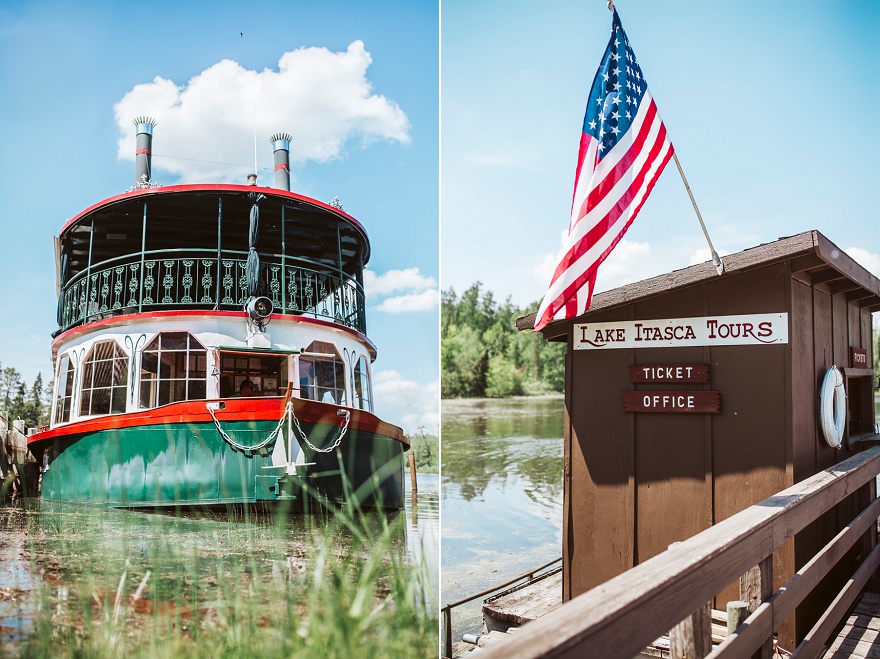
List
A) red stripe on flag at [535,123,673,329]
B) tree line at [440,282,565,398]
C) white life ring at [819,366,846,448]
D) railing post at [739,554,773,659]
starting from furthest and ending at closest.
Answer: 1. tree line at [440,282,565,398]
2. white life ring at [819,366,846,448]
3. red stripe on flag at [535,123,673,329]
4. railing post at [739,554,773,659]

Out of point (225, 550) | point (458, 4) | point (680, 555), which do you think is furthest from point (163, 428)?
point (458, 4)

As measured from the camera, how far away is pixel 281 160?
2523mm

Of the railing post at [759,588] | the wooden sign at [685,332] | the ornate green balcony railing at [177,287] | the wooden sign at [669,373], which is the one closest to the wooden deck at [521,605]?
the wooden sign at [669,373]

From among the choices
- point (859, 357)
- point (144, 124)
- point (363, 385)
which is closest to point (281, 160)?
point (144, 124)

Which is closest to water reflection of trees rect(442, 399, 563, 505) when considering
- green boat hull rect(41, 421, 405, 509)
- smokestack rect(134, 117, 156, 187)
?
green boat hull rect(41, 421, 405, 509)

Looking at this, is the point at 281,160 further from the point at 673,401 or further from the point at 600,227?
the point at 673,401

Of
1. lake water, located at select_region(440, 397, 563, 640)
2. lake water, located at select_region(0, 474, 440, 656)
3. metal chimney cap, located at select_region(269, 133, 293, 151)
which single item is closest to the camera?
lake water, located at select_region(0, 474, 440, 656)

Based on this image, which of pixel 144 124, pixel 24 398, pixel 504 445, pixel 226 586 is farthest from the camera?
pixel 504 445

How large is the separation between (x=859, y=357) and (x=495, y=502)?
10.3m

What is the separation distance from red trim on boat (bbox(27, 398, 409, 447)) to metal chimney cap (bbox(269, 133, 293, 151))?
33.4 inches

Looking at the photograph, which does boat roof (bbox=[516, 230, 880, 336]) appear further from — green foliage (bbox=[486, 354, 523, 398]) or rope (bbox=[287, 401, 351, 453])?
green foliage (bbox=[486, 354, 523, 398])

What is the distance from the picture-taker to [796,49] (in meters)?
9.17

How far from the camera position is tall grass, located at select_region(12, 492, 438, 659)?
1.87m

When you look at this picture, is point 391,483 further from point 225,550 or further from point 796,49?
point 796,49
